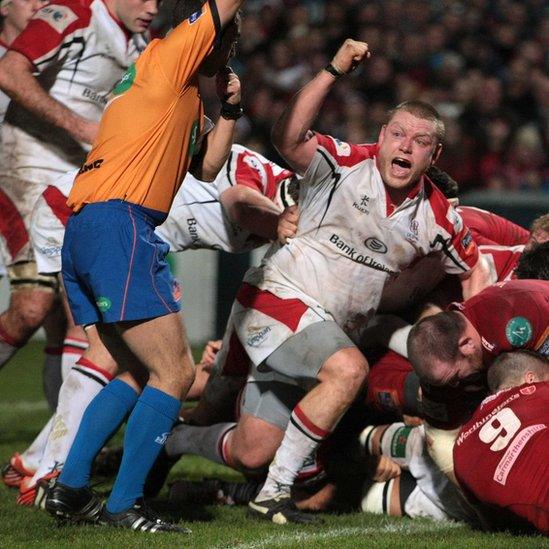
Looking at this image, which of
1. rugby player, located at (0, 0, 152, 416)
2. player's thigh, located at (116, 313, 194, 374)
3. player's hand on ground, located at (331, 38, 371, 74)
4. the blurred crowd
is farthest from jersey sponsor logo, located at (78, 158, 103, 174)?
the blurred crowd

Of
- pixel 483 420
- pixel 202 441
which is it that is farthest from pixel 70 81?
pixel 483 420

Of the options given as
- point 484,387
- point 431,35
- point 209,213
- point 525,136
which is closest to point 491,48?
point 431,35

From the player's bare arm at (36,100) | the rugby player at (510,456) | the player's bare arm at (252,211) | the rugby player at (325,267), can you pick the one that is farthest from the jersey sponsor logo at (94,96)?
the rugby player at (510,456)

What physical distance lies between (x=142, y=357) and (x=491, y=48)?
37.0 ft

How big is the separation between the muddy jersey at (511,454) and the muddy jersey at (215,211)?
6.54 ft

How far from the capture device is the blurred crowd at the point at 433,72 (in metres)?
13.9

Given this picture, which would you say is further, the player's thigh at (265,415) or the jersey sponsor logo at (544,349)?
the player's thigh at (265,415)

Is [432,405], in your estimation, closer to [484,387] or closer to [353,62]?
[484,387]

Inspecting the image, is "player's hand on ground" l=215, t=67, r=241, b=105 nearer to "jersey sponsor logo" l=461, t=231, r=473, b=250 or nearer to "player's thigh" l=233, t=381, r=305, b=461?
"jersey sponsor logo" l=461, t=231, r=473, b=250

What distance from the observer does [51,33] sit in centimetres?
696

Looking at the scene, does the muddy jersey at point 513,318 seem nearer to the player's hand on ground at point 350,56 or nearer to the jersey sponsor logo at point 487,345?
the jersey sponsor logo at point 487,345

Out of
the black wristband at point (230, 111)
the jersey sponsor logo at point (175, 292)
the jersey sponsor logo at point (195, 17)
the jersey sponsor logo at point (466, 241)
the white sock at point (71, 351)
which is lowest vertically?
the white sock at point (71, 351)

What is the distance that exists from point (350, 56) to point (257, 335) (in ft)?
4.46

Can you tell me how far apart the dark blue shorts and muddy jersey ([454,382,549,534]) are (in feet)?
4.31
